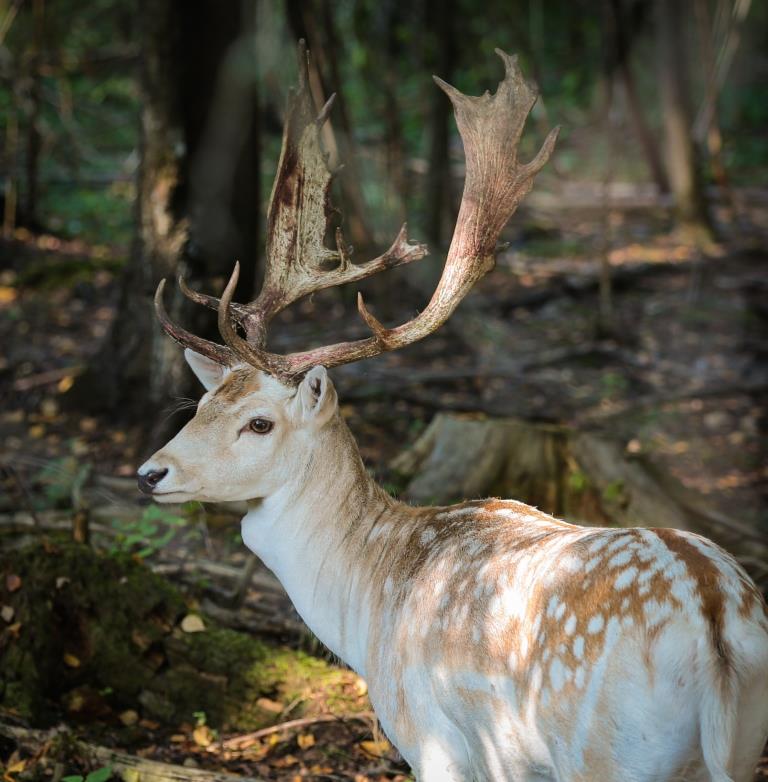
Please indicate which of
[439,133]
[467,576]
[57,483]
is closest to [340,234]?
[467,576]

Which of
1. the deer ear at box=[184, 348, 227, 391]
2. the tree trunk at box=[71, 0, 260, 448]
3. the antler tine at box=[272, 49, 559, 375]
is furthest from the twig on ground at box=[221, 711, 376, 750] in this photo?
the tree trunk at box=[71, 0, 260, 448]

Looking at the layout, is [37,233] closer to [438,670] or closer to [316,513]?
[316,513]

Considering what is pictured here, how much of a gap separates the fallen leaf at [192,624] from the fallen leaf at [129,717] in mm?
447

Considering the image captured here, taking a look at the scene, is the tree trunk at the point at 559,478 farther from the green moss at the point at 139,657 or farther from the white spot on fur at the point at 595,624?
the white spot on fur at the point at 595,624

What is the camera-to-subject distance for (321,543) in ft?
12.9

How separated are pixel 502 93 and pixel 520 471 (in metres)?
2.84

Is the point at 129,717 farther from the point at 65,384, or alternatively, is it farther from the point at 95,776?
the point at 65,384

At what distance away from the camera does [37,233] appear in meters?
13.0

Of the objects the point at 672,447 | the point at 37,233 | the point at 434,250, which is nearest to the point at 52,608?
the point at 672,447

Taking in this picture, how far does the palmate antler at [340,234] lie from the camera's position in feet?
13.2

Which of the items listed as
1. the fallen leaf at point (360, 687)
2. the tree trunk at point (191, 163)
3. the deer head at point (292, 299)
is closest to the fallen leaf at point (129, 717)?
the fallen leaf at point (360, 687)

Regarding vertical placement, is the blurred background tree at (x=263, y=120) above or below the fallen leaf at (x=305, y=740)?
above

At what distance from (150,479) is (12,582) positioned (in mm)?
1413

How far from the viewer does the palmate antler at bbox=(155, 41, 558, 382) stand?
4.02 metres
